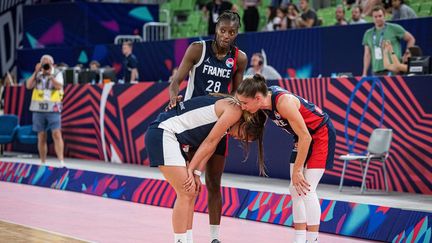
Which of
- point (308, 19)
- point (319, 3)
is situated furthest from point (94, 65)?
point (308, 19)

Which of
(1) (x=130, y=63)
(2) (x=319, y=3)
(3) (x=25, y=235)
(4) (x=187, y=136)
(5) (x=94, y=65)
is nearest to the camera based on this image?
(4) (x=187, y=136)

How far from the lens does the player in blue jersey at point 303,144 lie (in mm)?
6152

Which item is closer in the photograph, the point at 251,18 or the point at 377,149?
the point at 377,149

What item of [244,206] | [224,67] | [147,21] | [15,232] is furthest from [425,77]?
[147,21]

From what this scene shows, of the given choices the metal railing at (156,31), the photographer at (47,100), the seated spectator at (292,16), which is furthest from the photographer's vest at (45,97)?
the metal railing at (156,31)

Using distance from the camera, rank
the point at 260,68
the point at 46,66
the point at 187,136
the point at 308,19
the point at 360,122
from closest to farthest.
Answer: the point at 187,136
the point at 360,122
the point at 260,68
the point at 46,66
the point at 308,19

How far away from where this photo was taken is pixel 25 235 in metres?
7.62

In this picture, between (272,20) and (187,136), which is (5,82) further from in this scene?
(187,136)

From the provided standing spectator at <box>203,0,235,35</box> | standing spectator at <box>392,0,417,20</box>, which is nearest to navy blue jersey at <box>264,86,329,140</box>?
standing spectator at <box>392,0,417,20</box>

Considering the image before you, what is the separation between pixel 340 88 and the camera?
10.3 metres

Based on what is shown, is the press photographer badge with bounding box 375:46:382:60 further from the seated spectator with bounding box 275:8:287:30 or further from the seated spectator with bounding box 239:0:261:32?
the seated spectator with bounding box 239:0:261:32

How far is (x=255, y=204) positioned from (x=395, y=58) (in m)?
2.88

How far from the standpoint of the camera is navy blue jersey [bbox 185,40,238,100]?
6977 mm

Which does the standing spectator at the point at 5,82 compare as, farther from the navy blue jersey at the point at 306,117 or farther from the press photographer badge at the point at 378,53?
the navy blue jersey at the point at 306,117
